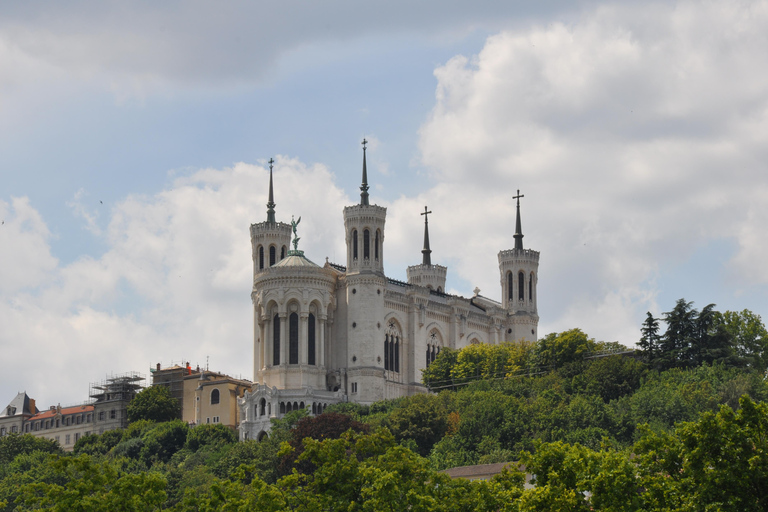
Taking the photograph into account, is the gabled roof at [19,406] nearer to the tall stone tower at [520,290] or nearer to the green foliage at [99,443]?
the green foliage at [99,443]

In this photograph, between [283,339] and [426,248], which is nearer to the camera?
[283,339]

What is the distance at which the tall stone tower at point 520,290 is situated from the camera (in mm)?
133250

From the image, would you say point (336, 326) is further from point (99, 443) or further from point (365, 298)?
point (99, 443)

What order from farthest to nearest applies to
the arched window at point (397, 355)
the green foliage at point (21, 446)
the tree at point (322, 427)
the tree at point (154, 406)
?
1. the tree at point (154, 406)
2. the green foliage at point (21, 446)
3. the arched window at point (397, 355)
4. the tree at point (322, 427)

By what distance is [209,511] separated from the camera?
54938mm

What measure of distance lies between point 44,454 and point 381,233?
36.2 meters

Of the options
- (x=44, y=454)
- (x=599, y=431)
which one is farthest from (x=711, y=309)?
(x=44, y=454)

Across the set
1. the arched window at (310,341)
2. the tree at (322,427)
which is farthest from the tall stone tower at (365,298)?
the tree at (322,427)

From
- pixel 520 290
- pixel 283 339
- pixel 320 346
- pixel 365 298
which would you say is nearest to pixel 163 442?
pixel 283 339

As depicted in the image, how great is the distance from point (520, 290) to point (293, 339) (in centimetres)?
3169

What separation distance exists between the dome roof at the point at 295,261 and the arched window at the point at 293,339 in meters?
4.41

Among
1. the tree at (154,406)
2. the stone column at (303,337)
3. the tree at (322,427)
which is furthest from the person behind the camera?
the tree at (154,406)

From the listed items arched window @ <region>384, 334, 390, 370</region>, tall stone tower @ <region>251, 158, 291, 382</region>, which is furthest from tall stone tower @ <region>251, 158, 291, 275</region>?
arched window @ <region>384, 334, 390, 370</region>

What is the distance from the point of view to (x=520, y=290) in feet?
441
